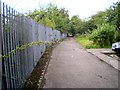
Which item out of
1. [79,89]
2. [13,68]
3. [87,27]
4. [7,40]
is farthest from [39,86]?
[87,27]

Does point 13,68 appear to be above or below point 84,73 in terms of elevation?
above

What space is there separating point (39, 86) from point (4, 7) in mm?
3035

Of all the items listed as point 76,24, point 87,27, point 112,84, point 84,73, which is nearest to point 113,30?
point 84,73

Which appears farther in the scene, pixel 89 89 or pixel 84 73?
pixel 84 73

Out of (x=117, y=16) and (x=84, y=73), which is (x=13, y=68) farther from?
(x=117, y=16)

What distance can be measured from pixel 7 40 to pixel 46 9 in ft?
109

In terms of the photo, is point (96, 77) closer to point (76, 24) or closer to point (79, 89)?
point (79, 89)

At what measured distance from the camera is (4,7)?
491 cm

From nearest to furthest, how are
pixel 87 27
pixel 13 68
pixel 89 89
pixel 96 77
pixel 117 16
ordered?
pixel 13 68 < pixel 89 89 < pixel 96 77 < pixel 117 16 < pixel 87 27

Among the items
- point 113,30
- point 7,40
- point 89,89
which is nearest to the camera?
point 7,40

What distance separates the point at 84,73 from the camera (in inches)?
366

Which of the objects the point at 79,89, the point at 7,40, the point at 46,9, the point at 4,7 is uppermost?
the point at 46,9

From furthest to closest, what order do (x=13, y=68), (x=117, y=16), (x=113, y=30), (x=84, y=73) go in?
(x=113, y=30), (x=117, y=16), (x=84, y=73), (x=13, y=68)

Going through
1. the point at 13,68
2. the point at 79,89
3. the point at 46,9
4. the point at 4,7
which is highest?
the point at 46,9
